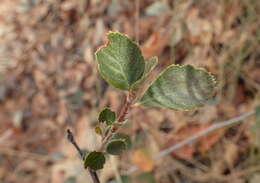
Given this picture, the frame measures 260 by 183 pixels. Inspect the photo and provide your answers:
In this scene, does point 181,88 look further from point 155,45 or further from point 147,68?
point 155,45

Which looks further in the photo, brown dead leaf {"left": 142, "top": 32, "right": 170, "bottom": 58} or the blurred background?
brown dead leaf {"left": 142, "top": 32, "right": 170, "bottom": 58}

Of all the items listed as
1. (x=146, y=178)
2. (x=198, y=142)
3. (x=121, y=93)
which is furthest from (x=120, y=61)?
(x=121, y=93)

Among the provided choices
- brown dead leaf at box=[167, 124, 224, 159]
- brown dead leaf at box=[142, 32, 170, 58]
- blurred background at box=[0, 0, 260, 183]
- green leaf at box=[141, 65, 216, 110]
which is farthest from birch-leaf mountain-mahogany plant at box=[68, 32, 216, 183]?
brown dead leaf at box=[142, 32, 170, 58]

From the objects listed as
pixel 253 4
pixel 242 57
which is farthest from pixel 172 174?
pixel 253 4

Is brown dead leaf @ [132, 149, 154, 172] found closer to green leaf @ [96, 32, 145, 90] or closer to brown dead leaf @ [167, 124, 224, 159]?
brown dead leaf @ [167, 124, 224, 159]

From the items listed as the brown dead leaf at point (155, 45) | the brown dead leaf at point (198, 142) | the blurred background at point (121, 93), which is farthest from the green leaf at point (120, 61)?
the brown dead leaf at point (155, 45)

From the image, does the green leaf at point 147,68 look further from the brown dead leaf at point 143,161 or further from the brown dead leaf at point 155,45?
the brown dead leaf at point 155,45
